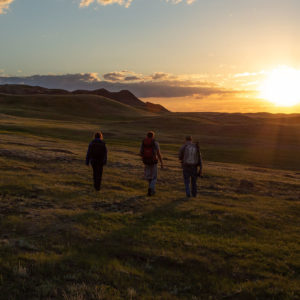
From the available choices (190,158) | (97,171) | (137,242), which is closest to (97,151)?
(97,171)

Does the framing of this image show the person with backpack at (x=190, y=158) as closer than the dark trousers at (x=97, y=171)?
Yes

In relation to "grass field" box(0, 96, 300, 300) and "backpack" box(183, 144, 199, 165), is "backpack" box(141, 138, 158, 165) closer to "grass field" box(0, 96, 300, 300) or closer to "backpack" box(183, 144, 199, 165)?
"backpack" box(183, 144, 199, 165)

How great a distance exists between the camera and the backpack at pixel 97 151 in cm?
1553

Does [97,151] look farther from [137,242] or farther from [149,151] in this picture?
[137,242]

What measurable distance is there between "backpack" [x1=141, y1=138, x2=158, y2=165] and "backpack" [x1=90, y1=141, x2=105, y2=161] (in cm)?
191

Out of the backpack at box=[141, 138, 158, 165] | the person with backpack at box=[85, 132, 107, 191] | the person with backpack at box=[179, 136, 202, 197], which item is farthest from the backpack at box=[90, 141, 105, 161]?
the person with backpack at box=[179, 136, 202, 197]

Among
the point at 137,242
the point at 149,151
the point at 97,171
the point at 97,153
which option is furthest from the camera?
the point at 97,171

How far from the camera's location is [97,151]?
51.0 ft

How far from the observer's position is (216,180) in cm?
2344

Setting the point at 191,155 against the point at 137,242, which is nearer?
the point at 137,242

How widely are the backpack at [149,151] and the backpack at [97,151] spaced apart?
1908 millimetres

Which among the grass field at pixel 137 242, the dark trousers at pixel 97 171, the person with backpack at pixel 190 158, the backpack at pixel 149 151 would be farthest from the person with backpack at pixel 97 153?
the person with backpack at pixel 190 158

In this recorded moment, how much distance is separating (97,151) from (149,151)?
7.96ft

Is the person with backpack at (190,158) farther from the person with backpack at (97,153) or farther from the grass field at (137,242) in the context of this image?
the person with backpack at (97,153)
